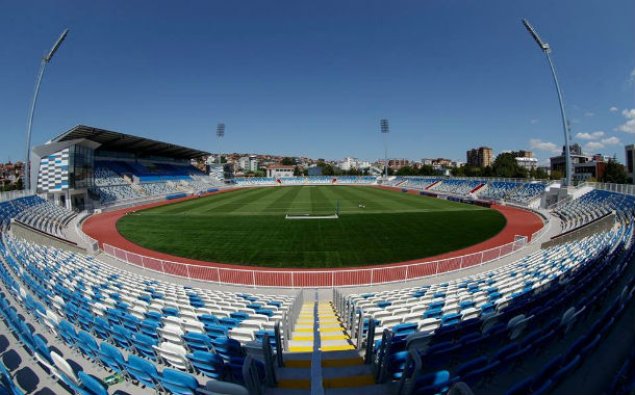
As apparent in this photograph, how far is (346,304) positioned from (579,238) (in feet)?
56.6

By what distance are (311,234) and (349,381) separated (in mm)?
18881

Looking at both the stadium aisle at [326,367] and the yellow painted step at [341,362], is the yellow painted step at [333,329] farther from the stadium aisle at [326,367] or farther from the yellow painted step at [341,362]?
the yellow painted step at [341,362]

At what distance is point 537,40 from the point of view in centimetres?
3103

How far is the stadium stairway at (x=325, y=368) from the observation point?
4.66 metres

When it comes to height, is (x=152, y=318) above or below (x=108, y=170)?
below

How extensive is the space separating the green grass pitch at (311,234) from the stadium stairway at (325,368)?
8.96m

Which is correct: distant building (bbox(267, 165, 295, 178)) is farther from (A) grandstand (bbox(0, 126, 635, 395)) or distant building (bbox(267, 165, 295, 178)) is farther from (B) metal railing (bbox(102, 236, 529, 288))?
(A) grandstand (bbox(0, 126, 635, 395))

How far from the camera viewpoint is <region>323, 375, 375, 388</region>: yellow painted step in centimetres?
489

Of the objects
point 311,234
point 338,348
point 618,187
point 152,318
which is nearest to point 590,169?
point 618,187

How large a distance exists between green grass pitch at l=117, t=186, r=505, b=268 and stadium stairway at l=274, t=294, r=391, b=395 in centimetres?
896

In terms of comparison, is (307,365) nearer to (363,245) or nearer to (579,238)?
(363,245)

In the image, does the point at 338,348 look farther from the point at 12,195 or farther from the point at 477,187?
the point at 477,187

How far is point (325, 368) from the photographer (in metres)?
5.47

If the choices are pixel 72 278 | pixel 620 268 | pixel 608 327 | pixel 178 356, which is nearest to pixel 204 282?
pixel 72 278
